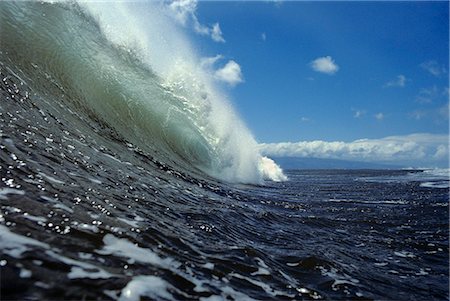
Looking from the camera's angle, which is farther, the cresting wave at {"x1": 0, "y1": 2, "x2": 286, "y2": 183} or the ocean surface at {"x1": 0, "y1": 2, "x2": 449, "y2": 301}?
the cresting wave at {"x1": 0, "y1": 2, "x2": 286, "y2": 183}

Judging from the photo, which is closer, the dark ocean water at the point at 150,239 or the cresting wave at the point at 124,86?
the dark ocean water at the point at 150,239

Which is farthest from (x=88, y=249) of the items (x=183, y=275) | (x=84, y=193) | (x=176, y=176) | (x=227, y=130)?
(x=227, y=130)

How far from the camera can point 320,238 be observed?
21.0 ft

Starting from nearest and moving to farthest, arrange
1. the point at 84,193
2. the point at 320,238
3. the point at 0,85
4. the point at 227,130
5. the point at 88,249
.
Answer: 1. the point at 88,249
2. the point at 84,193
3. the point at 320,238
4. the point at 0,85
5. the point at 227,130

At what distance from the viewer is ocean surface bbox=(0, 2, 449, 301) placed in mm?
3047

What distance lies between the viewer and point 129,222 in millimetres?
4273

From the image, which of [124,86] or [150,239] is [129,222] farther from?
[124,86]

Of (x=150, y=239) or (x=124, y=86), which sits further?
(x=124, y=86)

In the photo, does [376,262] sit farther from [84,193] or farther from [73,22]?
[73,22]

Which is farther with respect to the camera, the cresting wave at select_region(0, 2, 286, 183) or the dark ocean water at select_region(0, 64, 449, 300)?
the cresting wave at select_region(0, 2, 286, 183)

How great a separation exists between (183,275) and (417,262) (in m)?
4.05

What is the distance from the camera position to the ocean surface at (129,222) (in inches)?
120

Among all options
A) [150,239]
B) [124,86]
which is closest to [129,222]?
[150,239]

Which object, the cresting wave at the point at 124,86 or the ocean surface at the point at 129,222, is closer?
the ocean surface at the point at 129,222
